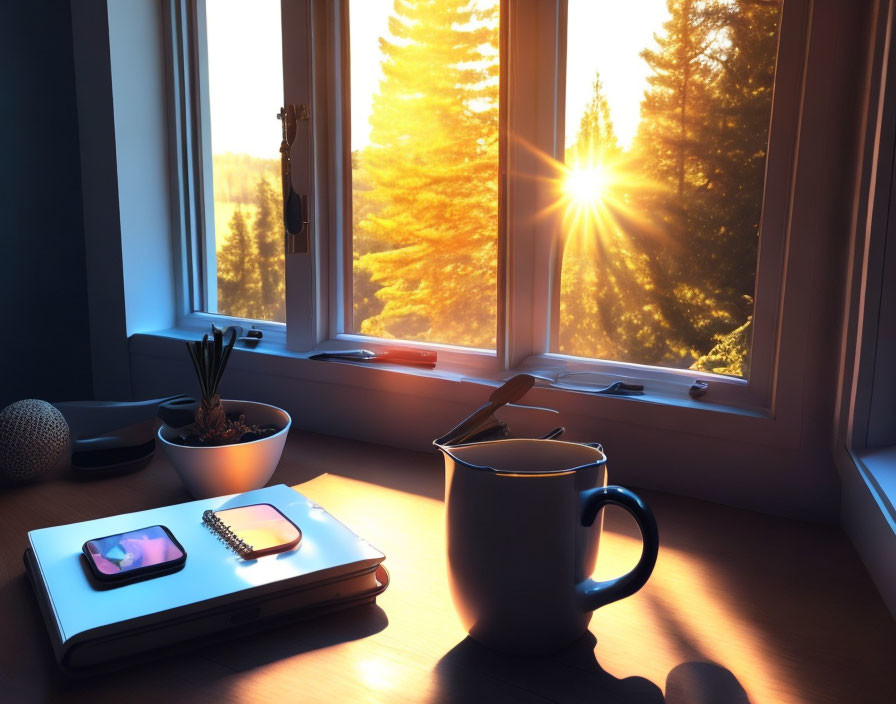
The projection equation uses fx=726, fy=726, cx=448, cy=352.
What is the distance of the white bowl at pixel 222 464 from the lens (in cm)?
93

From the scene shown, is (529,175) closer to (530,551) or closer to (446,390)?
(446,390)

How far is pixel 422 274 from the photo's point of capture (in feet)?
4.36

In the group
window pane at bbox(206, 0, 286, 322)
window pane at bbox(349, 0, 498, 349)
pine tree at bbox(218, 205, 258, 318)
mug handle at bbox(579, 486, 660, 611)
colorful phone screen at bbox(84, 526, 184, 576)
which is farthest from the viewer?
pine tree at bbox(218, 205, 258, 318)

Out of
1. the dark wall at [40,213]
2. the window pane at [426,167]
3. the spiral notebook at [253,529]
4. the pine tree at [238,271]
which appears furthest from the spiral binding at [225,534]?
the dark wall at [40,213]

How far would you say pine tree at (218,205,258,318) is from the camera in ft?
5.27

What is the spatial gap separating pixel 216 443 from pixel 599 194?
26.8 inches

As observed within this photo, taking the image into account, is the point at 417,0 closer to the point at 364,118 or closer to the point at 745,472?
the point at 364,118

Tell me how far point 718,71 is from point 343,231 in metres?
0.73

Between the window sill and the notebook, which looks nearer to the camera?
the notebook

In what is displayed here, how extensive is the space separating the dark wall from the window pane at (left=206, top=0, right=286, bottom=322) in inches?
12.9

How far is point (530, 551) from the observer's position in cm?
56

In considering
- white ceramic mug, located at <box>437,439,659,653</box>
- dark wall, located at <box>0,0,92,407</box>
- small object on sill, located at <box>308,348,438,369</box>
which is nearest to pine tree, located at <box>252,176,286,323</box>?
small object on sill, located at <box>308,348,438,369</box>

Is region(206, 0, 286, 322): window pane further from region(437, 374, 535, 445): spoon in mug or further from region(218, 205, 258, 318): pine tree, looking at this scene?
region(437, 374, 535, 445): spoon in mug

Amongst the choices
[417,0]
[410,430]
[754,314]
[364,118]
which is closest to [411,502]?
[410,430]
